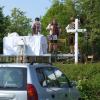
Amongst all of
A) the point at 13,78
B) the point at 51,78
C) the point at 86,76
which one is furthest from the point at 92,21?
the point at 13,78

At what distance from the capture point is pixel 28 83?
1145 cm

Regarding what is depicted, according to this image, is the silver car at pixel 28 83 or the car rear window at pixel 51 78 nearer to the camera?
the silver car at pixel 28 83

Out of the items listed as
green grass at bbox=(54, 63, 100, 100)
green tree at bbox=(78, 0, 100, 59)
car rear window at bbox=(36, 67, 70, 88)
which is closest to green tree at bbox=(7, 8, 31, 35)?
green tree at bbox=(78, 0, 100, 59)

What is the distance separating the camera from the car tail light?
11.3 m

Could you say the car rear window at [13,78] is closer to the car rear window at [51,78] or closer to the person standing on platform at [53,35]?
the car rear window at [51,78]

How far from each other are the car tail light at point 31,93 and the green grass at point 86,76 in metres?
7.23

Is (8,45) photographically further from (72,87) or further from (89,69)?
(72,87)

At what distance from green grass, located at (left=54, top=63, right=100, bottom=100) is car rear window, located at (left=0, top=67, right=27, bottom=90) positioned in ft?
23.2

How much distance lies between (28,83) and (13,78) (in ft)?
1.19

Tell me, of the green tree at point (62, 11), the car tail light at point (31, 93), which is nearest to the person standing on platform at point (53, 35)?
the green tree at point (62, 11)

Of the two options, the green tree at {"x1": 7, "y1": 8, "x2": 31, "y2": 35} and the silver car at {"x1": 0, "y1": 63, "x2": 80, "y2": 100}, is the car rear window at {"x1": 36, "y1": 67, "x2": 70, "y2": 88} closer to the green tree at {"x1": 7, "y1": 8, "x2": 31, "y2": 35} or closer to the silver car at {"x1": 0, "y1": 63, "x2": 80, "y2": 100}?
the silver car at {"x1": 0, "y1": 63, "x2": 80, "y2": 100}

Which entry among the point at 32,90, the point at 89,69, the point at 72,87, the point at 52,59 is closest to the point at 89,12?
the point at 52,59

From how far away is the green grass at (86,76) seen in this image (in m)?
18.7

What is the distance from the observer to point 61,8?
40656 mm
